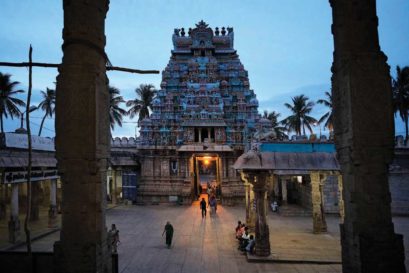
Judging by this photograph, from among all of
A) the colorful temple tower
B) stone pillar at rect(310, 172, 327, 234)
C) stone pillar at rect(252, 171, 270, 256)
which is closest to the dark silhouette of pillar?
stone pillar at rect(252, 171, 270, 256)

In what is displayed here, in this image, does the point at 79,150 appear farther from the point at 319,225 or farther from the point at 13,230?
the point at 319,225

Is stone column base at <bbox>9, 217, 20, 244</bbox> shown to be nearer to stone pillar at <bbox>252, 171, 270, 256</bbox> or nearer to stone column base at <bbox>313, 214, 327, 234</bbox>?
stone pillar at <bbox>252, 171, 270, 256</bbox>

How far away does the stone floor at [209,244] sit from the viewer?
1044 centimetres

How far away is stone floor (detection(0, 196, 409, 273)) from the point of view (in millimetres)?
10438

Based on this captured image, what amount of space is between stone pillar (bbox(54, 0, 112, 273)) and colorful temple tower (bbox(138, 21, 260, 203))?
22.1m

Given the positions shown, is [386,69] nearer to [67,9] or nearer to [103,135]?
[103,135]

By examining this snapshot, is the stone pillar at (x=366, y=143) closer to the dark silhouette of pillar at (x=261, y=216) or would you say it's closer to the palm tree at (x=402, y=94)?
the dark silhouette of pillar at (x=261, y=216)

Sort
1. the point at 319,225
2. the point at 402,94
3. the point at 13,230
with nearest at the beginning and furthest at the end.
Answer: the point at 13,230
the point at 319,225
the point at 402,94

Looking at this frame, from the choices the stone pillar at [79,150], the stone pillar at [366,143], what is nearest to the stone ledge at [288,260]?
the stone pillar at [366,143]

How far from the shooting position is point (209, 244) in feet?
45.0

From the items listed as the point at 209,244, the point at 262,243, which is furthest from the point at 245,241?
the point at 209,244

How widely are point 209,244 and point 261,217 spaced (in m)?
3.29

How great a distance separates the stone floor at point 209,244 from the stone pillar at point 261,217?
24.4 inches

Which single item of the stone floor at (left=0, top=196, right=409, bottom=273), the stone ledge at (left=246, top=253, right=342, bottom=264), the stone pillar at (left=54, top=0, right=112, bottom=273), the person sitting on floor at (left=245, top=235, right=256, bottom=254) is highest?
the stone pillar at (left=54, top=0, right=112, bottom=273)
